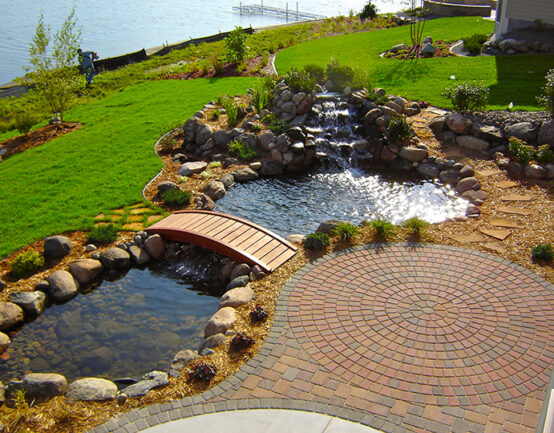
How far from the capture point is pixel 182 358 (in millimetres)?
6852

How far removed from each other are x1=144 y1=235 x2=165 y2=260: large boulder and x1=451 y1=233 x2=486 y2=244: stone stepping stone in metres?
6.46

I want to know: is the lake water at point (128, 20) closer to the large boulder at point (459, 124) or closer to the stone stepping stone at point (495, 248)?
the large boulder at point (459, 124)

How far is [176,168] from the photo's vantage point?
13.8m

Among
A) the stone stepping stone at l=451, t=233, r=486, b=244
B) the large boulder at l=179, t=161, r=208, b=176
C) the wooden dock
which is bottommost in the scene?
the stone stepping stone at l=451, t=233, r=486, b=244

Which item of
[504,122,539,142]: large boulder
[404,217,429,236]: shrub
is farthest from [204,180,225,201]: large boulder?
[504,122,539,142]: large boulder

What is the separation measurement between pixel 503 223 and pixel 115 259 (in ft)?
28.3

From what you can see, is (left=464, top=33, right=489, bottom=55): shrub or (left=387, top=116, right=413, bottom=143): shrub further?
(left=464, top=33, right=489, bottom=55): shrub

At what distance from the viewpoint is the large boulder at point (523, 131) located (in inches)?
501

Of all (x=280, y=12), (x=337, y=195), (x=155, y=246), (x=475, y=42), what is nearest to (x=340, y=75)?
(x=337, y=195)

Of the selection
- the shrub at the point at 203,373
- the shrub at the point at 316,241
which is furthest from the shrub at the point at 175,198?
the shrub at the point at 203,373

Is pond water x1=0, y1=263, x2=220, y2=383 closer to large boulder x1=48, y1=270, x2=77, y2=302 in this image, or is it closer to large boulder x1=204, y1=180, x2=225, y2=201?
large boulder x1=48, y1=270, x2=77, y2=302

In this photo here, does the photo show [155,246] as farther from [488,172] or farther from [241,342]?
[488,172]

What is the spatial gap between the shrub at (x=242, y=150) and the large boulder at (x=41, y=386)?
8946mm

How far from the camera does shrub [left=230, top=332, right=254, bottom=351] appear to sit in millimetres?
6766
